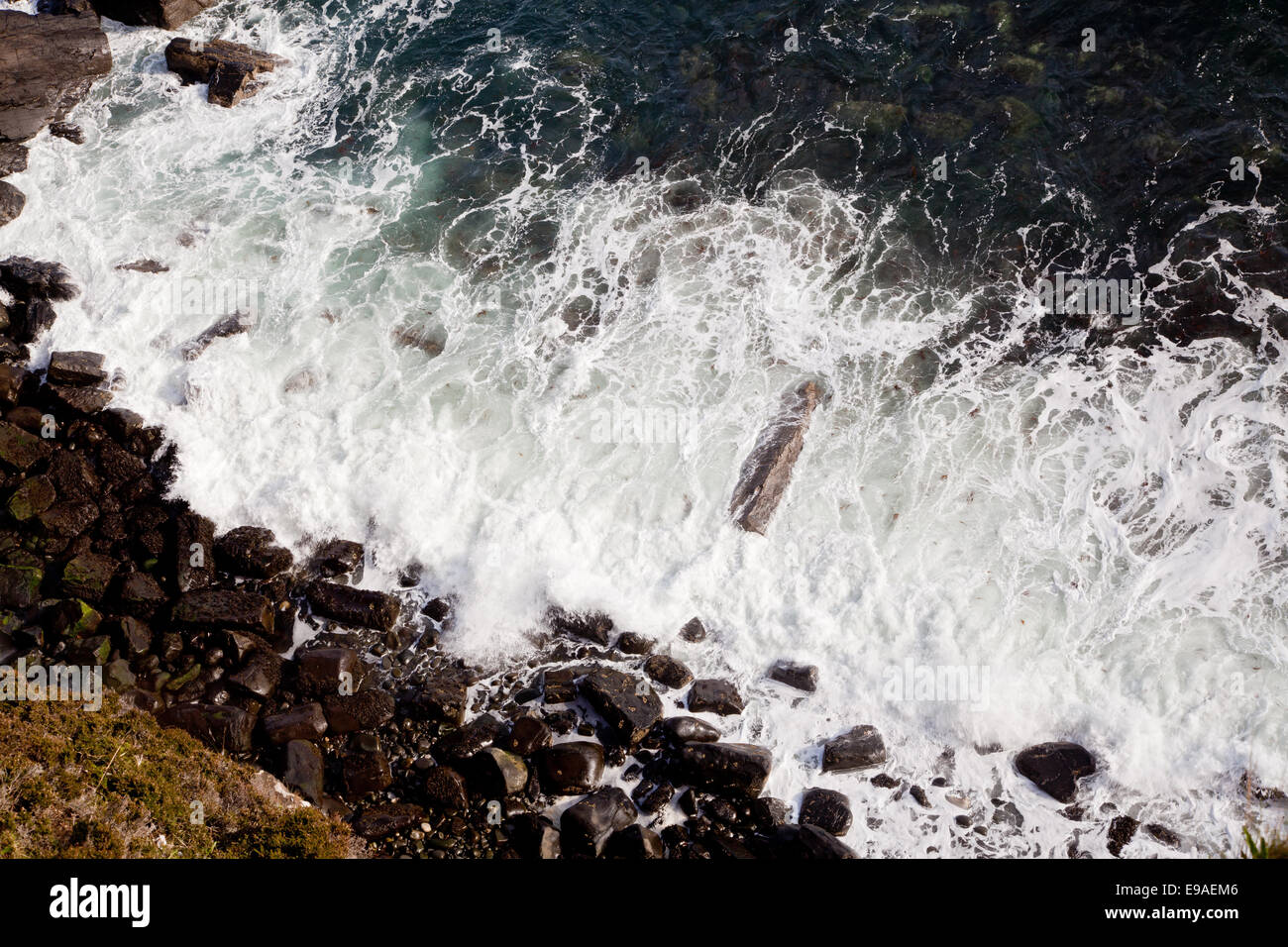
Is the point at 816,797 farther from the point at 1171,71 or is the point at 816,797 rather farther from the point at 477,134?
the point at 1171,71

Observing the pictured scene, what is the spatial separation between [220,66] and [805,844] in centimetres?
2111

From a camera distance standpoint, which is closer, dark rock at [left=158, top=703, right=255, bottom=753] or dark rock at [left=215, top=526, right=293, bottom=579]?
dark rock at [left=158, top=703, right=255, bottom=753]

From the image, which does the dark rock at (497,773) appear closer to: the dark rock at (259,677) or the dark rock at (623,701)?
the dark rock at (623,701)

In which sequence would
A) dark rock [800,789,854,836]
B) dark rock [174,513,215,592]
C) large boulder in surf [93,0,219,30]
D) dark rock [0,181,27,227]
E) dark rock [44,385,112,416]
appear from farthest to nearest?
large boulder in surf [93,0,219,30] → dark rock [0,181,27,227] → dark rock [44,385,112,416] → dark rock [174,513,215,592] → dark rock [800,789,854,836]

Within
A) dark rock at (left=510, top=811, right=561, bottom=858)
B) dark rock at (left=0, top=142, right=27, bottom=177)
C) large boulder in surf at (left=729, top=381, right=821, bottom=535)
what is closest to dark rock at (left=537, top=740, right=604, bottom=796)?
dark rock at (left=510, top=811, right=561, bottom=858)

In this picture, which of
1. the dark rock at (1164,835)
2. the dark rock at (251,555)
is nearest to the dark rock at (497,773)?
the dark rock at (251,555)

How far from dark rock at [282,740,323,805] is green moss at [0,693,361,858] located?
312 millimetres

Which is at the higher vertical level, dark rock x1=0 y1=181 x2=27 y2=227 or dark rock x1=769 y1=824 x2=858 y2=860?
dark rock x1=0 y1=181 x2=27 y2=227

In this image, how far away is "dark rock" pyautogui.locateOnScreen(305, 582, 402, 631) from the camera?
1220 centimetres

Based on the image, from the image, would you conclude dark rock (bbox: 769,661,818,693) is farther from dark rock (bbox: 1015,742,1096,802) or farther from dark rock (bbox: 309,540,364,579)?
dark rock (bbox: 309,540,364,579)

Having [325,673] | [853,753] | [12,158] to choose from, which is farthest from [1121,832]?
[12,158]

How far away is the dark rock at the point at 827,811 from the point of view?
10.3m
